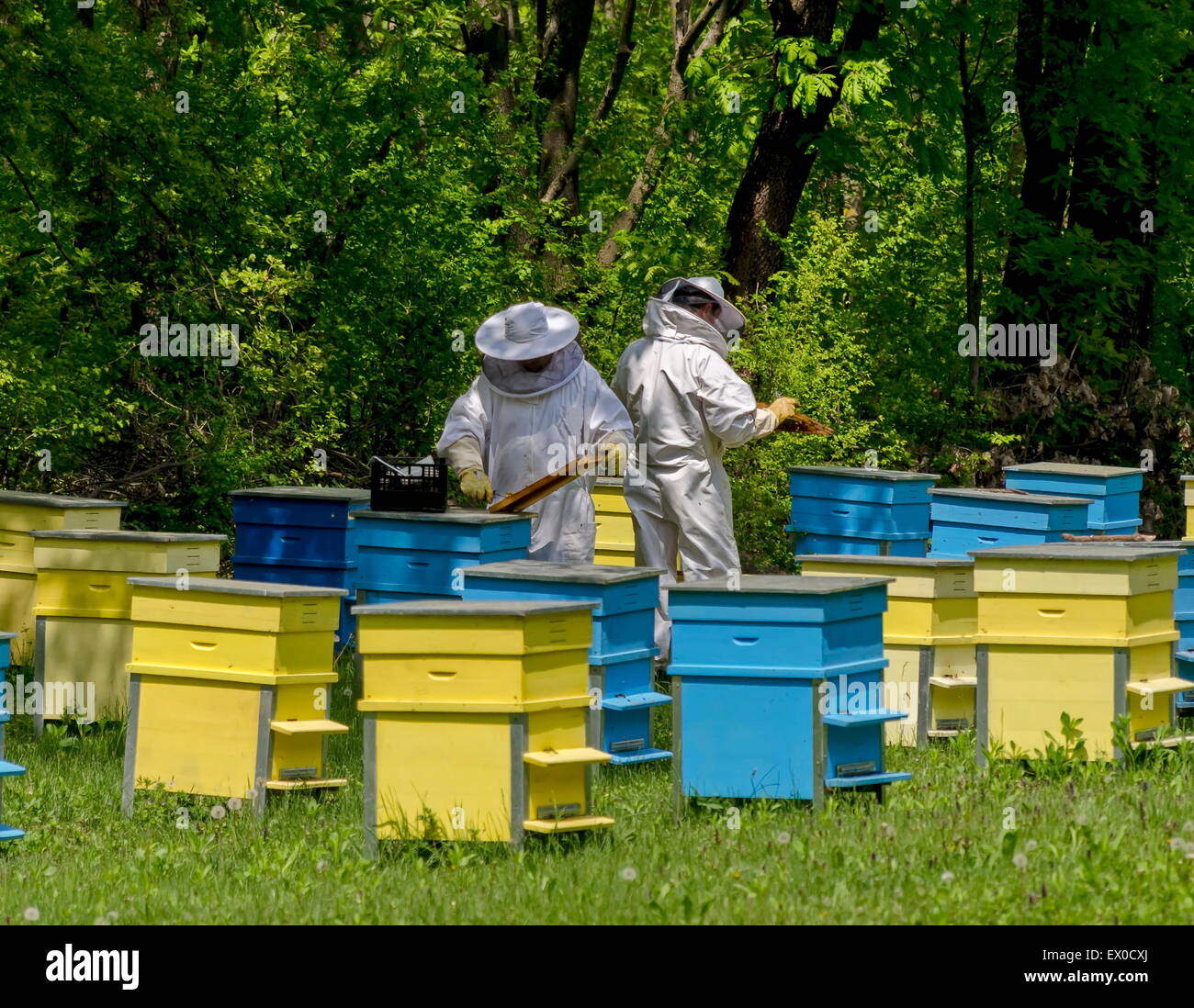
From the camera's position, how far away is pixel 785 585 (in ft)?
18.1

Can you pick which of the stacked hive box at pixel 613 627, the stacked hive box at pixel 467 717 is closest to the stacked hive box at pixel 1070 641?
the stacked hive box at pixel 613 627

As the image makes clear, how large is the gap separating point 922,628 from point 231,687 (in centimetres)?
296

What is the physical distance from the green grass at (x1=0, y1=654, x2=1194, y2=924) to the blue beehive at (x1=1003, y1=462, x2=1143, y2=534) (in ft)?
10.4

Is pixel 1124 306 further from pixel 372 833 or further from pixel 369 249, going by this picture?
pixel 372 833

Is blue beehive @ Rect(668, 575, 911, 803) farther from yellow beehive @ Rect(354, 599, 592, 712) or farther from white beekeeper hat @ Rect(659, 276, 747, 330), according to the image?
white beekeeper hat @ Rect(659, 276, 747, 330)

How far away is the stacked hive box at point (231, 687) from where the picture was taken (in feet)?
19.1

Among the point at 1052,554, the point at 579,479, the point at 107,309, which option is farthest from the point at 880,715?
the point at 107,309

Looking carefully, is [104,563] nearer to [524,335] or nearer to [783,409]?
[524,335]

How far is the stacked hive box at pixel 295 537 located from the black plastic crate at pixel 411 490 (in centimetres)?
84

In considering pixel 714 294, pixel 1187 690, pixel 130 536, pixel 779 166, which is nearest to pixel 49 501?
pixel 130 536

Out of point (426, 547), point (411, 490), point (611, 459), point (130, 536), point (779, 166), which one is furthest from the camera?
point (779, 166)

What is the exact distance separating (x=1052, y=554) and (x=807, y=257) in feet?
20.9

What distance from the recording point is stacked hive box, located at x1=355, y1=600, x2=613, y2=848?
5.05 metres
